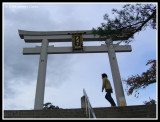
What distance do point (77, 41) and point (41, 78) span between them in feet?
9.58

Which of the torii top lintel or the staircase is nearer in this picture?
the staircase

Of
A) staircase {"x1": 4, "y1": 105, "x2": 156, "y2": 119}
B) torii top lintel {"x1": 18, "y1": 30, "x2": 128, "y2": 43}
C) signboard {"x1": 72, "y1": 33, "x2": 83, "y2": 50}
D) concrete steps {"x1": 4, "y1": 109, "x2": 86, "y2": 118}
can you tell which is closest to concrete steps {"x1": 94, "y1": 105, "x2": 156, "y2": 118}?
staircase {"x1": 4, "y1": 105, "x2": 156, "y2": 119}

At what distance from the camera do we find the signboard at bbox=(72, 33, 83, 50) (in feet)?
29.4

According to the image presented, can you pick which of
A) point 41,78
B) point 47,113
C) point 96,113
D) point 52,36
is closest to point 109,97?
point 96,113

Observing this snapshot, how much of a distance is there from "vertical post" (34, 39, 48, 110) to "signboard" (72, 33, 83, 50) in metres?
1.62

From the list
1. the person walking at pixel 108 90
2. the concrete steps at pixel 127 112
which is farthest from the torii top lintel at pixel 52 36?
the concrete steps at pixel 127 112

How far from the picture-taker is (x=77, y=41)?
30.0ft

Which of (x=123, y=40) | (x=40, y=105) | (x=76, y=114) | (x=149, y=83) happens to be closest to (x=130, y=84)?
(x=149, y=83)

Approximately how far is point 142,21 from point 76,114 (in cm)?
324

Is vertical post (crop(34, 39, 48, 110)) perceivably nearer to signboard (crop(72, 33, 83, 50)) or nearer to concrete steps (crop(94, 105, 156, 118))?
signboard (crop(72, 33, 83, 50))

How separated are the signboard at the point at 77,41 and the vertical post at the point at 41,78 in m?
1.62

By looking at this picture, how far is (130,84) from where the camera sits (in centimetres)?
686

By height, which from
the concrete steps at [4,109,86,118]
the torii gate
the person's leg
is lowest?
the concrete steps at [4,109,86,118]

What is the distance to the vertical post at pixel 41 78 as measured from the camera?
7.42 metres
